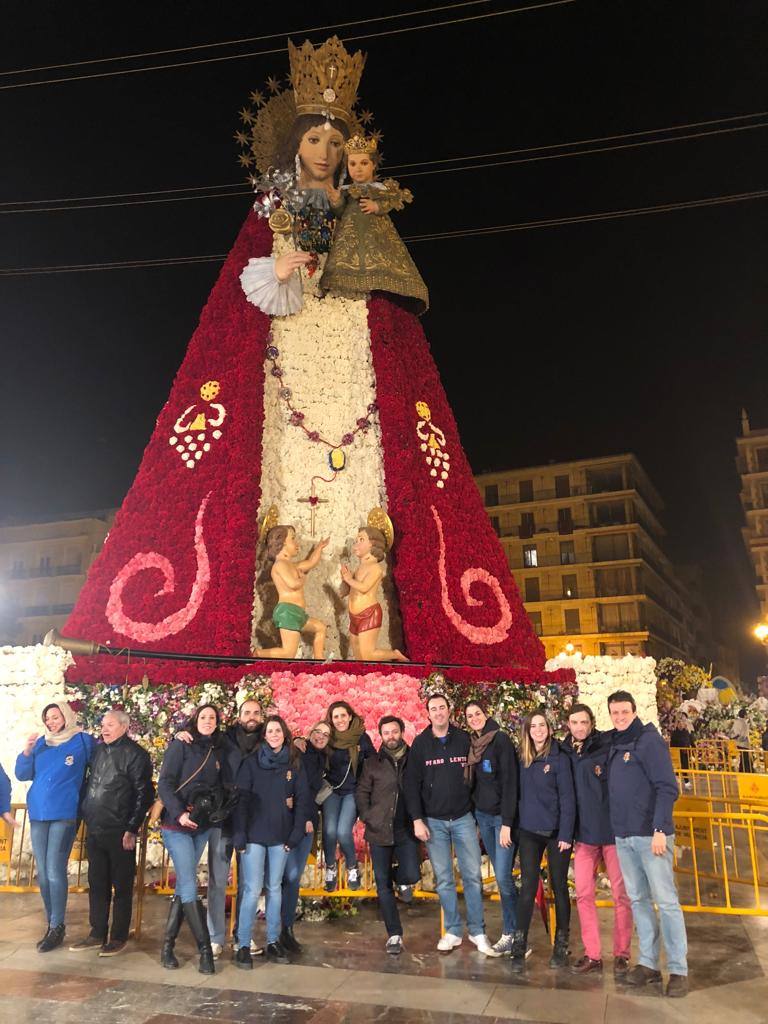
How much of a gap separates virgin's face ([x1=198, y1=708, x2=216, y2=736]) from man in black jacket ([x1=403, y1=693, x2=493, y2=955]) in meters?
1.53

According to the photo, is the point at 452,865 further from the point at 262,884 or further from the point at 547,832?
the point at 262,884

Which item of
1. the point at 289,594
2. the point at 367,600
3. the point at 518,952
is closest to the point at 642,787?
the point at 518,952

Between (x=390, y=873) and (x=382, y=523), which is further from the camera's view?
(x=382, y=523)

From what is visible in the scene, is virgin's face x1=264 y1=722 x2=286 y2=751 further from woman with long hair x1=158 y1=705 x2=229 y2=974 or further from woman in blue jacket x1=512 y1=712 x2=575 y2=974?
woman in blue jacket x1=512 y1=712 x2=575 y2=974

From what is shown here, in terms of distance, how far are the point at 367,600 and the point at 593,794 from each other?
543cm

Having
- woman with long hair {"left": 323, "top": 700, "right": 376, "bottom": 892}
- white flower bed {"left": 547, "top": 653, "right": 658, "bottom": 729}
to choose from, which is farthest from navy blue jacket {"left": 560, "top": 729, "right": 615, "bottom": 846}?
white flower bed {"left": 547, "top": 653, "right": 658, "bottom": 729}

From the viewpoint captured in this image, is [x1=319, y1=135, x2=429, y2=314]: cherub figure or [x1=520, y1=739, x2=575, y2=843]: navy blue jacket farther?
[x1=319, y1=135, x2=429, y2=314]: cherub figure

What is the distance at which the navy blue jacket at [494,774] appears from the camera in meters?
5.90

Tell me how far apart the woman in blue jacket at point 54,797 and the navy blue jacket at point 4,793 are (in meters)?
0.25

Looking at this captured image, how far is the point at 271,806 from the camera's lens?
19.2ft

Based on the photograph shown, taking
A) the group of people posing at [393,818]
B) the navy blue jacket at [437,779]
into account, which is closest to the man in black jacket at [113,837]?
the group of people posing at [393,818]

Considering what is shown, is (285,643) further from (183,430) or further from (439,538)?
(183,430)

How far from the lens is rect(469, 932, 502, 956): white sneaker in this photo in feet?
18.7

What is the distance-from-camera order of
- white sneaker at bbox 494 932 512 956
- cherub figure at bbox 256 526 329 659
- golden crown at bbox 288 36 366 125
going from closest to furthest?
white sneaker at bbox 494 932 512 956 < cherub figure at bbox 256 526 329 659 < golden crown at bbox 288 36 366 125
